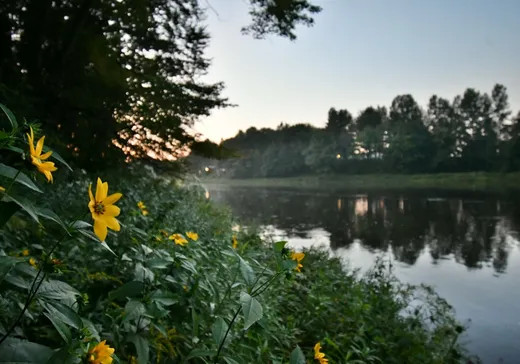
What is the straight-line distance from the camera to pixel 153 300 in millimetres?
1027

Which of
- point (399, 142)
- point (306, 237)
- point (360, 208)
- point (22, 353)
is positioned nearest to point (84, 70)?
point (22, 353)

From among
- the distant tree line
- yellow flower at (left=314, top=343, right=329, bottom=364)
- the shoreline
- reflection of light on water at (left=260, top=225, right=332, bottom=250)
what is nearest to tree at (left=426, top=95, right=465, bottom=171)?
the distant tree line

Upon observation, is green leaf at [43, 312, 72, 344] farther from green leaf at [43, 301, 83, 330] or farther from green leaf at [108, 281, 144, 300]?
green leaf at [108, 281, 144, 300]

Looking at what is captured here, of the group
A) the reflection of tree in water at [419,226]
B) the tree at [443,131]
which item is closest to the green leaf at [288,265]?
the reflection of tree in water at [419,226]

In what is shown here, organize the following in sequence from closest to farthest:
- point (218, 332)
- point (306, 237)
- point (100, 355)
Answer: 1. point (100, 355)
2. point (218, 332)
3. point (306, 237)

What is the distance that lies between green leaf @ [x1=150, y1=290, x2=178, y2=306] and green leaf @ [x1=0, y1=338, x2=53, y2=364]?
0.38 meters

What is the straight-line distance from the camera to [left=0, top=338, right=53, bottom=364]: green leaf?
Answer: 0.62m

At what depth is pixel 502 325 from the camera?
4.45m

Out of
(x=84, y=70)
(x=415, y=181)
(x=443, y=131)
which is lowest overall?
(x=415, y=181)

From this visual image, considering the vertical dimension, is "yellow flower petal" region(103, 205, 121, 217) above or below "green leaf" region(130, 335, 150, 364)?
above

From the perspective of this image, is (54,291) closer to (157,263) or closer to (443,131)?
(157,263)

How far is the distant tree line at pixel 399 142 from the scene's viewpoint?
107 ft

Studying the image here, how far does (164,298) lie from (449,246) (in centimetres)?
881

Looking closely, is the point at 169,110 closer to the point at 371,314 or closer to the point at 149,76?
the point at 149,76
